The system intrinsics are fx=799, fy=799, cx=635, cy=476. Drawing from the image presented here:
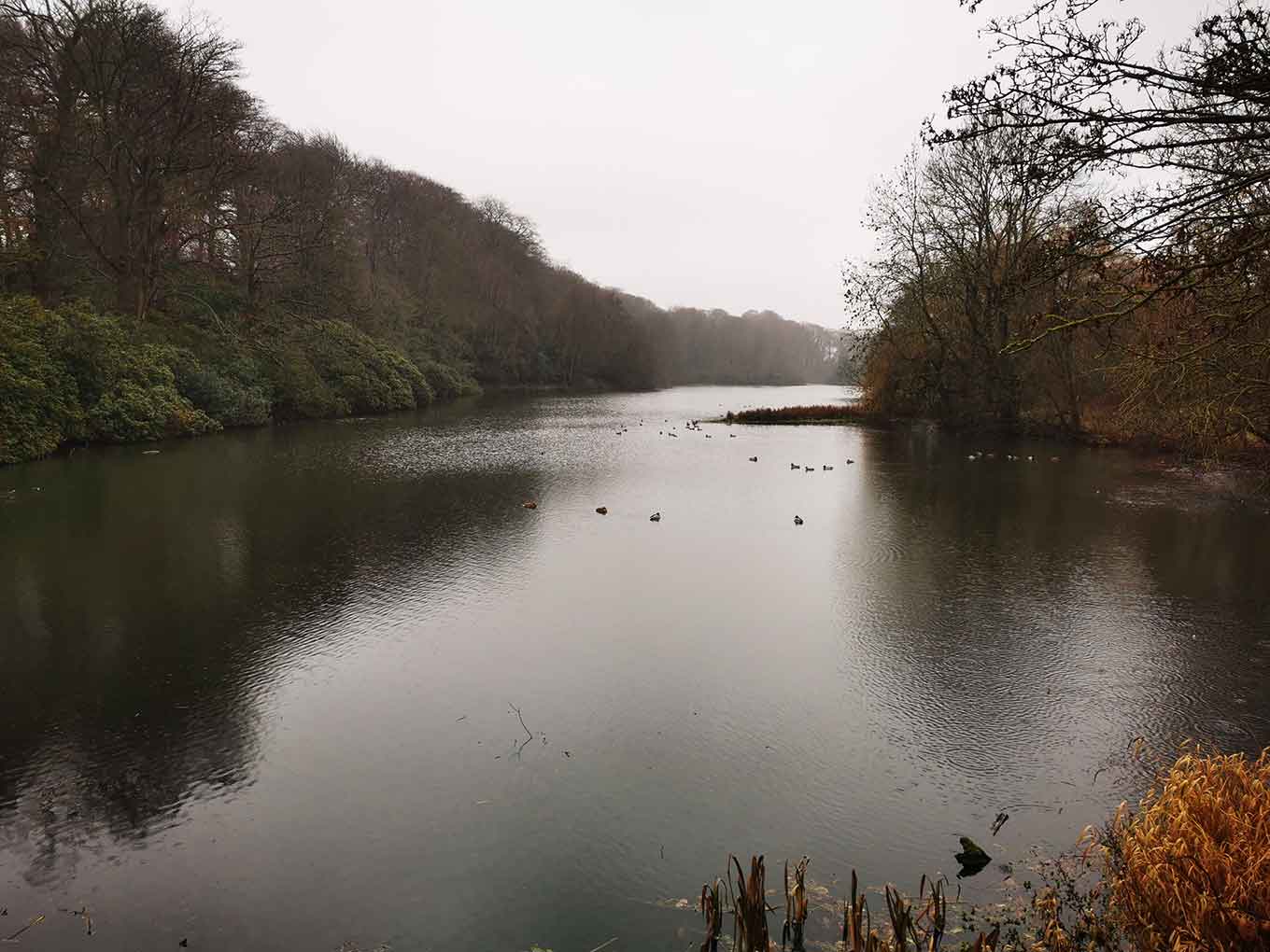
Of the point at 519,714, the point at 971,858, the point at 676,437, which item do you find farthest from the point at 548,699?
the point at 676,437

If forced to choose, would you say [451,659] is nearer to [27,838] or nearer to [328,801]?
[328,801]

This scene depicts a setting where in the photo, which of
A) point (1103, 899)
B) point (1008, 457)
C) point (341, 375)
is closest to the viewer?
point (1103, 899)

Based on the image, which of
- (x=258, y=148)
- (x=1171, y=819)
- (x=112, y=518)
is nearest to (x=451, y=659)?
(x=1171, y=819)

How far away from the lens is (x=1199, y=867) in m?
3.48

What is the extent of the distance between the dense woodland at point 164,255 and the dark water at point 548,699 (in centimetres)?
796

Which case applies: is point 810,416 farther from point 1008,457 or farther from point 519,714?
point 519,714

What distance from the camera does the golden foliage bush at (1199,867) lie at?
3.24 m

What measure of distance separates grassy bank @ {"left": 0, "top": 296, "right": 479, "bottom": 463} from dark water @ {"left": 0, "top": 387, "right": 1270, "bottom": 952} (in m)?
5.88

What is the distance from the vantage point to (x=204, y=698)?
6.11 m

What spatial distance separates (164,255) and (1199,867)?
31275mm

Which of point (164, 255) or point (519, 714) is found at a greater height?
point (164, 255)

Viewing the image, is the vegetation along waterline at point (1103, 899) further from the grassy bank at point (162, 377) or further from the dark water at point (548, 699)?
the grassy bank at point (162, 377)

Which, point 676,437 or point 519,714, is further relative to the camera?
point 676,437

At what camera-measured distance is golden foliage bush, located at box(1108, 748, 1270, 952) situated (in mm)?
3240
